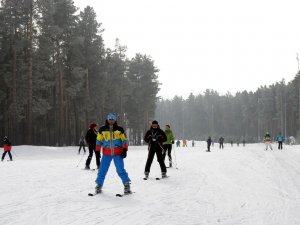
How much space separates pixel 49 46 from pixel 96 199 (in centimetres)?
3033

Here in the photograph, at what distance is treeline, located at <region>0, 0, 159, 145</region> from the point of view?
35.2 meters

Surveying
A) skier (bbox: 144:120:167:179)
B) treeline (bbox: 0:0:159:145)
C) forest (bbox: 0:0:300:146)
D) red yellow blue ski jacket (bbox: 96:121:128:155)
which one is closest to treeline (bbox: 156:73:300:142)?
forest (bbox: 0:0:300:146)

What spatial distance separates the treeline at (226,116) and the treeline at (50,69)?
243 feet

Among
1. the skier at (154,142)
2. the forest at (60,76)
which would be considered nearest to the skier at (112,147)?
the skier at (154,142)

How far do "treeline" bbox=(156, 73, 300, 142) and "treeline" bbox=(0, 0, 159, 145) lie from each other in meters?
73.9

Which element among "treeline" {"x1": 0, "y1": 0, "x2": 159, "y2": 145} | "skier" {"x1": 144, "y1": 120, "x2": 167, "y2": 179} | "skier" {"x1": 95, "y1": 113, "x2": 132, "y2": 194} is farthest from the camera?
"treeline" {"x1": 0, "y1": 0, "x2": 159, "y2": 145}

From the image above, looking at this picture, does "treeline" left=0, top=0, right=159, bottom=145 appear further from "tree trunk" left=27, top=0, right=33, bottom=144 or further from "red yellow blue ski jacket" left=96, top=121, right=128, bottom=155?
"red yellow blue ski jacket" left=96, top=121, right=128, bottom=155

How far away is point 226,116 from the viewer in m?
166

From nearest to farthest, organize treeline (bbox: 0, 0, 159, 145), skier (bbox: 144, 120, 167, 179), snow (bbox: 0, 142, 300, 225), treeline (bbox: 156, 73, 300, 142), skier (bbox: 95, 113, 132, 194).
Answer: snow (bbox: 0, 142, 300, 225), skier (bbox: 95, 113, 132, 194), skier (bbox: 144, 120, 167, 179), treeline (bbox: 0, 0, 159, 145), treeline (bbox: 156, 73, 300, 142)

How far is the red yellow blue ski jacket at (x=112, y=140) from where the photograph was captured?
9461mm

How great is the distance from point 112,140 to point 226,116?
6284 inches

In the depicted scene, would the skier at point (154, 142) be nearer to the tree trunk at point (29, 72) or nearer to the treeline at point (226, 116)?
the tree trunk at point (29, 72)

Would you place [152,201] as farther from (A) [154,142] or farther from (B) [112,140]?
(A) [154,142]

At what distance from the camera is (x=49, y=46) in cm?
3694
